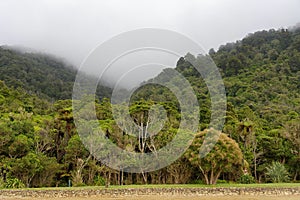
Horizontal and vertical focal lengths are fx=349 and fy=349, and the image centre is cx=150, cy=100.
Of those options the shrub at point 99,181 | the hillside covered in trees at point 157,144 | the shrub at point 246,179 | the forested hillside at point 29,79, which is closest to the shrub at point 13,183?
the hillside covered in trees at point 157,144

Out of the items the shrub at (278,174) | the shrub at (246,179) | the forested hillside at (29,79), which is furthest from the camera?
the forested hillside at (29,79)

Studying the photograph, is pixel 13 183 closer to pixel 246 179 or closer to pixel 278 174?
pixel 246 179

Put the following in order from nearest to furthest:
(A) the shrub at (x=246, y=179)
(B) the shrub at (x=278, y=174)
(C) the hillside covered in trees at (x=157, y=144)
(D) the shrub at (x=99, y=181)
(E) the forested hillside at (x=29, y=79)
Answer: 1. (C) the hillside covered in trees at (x=157, y=144)
2. (A) the shrub at (x=246, y=179)
3. (B) the shrub at (x=278, y=174)
4. (D) the shrub at (x=99, y=181)
5. (E) the forested hillside at (x=29, y=79)

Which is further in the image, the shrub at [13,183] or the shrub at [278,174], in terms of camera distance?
the shrub at [278,174]

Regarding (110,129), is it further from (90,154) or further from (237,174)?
(237,174)

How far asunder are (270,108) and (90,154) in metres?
21.3

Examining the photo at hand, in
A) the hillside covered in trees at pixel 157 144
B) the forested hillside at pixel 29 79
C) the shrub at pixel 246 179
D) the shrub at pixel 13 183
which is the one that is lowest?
the shrub at pixel 13 183

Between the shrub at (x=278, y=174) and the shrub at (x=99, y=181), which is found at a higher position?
the shrub at (x=278, y=174)

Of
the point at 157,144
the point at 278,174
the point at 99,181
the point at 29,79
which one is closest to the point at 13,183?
the point at 99,181

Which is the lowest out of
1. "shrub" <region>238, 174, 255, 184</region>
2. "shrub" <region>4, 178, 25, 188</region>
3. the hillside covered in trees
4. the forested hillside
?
"shrub" <region>4, 178, 25, 188</region>

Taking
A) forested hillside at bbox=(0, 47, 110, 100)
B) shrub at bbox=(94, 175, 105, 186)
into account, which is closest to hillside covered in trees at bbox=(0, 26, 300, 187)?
shrub at bbox=(94, 175, 105, 186)

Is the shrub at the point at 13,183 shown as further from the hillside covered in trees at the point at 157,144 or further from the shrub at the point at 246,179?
the shrub at the point at 246,179

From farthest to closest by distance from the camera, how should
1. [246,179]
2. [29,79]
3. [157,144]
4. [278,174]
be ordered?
[29,79], [157,144], [278,174], [246,179]

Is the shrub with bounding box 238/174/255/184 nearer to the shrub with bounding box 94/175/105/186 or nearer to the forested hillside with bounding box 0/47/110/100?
the shrub with bounding box 94/175/105/186
